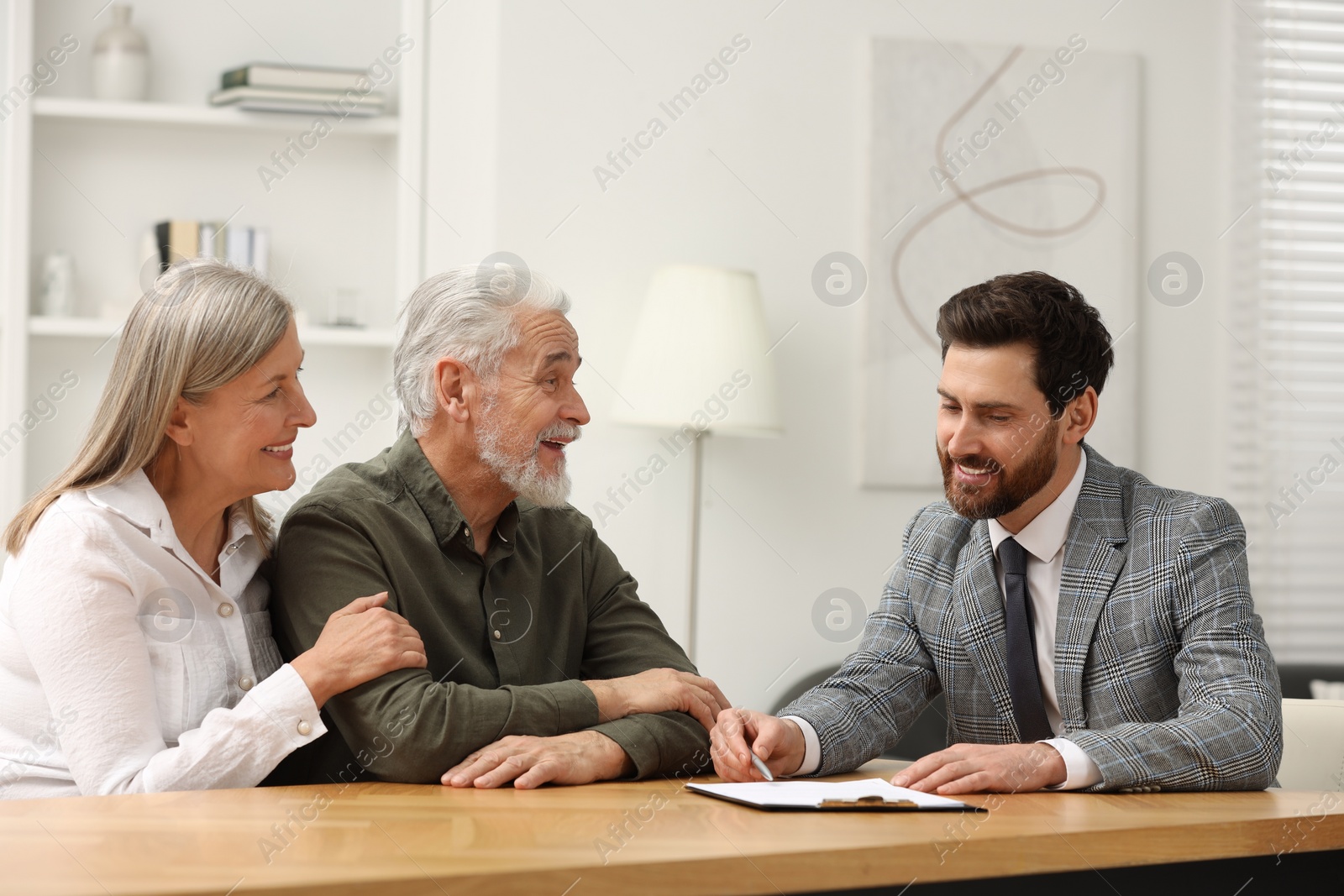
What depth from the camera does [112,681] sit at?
1630 millimetres

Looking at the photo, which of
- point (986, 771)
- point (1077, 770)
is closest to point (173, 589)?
point (986, 771)

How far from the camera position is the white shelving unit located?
375 centimetres

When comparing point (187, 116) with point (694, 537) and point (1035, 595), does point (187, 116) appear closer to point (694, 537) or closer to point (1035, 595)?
point (694, 537)

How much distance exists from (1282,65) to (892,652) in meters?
3.03

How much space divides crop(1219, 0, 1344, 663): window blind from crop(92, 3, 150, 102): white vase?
3384 millimetres

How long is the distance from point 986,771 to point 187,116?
10.2 ft

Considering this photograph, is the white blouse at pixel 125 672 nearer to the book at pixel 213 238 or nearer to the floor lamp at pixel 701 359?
the floor lamp at pixel 701 359

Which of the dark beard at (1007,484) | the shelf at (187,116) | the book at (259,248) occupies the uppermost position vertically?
the shelf at (187,116)

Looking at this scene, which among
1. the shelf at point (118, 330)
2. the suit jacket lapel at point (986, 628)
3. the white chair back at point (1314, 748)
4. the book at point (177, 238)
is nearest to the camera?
the suit jacket lapel at point (986, 628)

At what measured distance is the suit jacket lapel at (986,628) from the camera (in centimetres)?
213

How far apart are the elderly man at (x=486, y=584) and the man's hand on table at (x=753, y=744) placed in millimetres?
52

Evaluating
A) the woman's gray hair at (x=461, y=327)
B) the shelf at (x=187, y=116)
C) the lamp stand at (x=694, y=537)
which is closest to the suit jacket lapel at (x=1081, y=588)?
the woman's gray hair at (x=461, y=327)

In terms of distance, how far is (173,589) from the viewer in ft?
5.82

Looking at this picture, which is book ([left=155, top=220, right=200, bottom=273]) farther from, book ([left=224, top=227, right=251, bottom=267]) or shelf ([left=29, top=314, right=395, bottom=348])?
shelf ([left=29, top=314, right=395, bottom=348])
